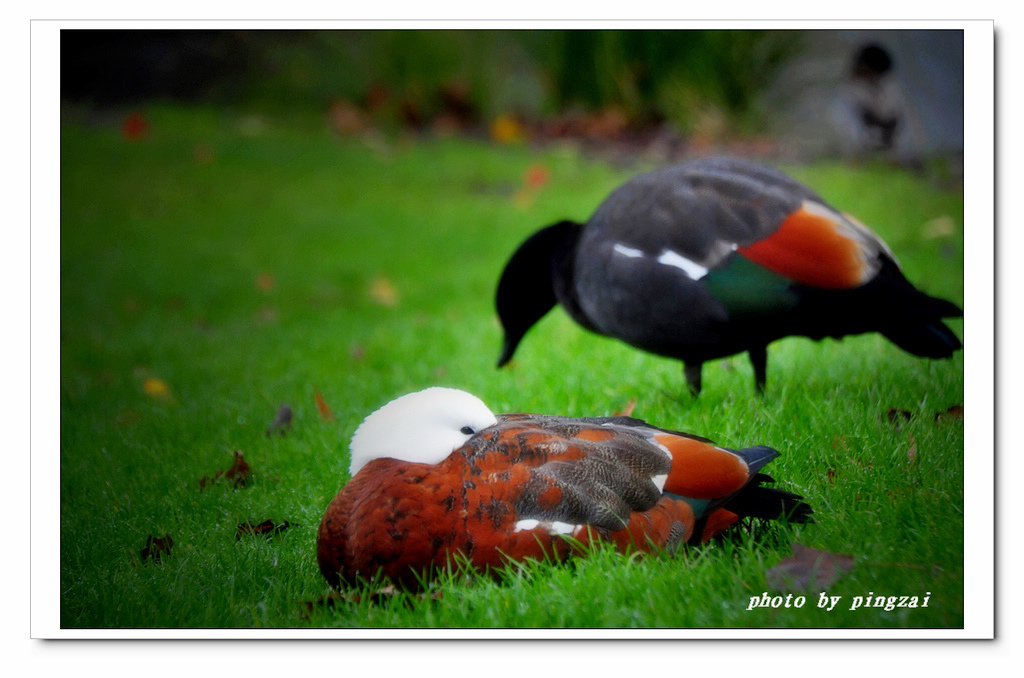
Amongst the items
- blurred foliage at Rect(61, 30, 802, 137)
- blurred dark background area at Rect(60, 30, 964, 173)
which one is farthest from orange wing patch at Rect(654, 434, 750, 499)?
blurred foliage at Rect(61, 30, 802, 137)

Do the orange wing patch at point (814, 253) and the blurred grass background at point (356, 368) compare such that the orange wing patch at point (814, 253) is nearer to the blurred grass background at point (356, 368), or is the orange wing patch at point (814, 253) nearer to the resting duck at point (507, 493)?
the blurred grass background at point (356, 368)

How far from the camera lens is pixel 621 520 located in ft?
6.61

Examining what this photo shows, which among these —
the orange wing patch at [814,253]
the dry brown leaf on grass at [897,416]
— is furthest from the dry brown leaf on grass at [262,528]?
the dry brown leaf on grass at [897,416]

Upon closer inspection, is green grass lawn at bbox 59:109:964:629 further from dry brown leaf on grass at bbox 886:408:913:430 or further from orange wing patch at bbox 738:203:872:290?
orange wing patch at bbox 738:203:872:290

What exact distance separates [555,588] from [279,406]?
2.06 meters

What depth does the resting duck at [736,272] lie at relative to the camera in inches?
105

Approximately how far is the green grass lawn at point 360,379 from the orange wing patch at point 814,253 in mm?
413

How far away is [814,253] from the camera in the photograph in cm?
267

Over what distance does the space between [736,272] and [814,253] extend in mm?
241

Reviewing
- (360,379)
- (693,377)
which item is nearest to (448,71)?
(360,379)

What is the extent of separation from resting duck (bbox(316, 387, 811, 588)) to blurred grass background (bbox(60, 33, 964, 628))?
0.28 ft

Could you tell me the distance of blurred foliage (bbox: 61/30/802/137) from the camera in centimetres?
330
